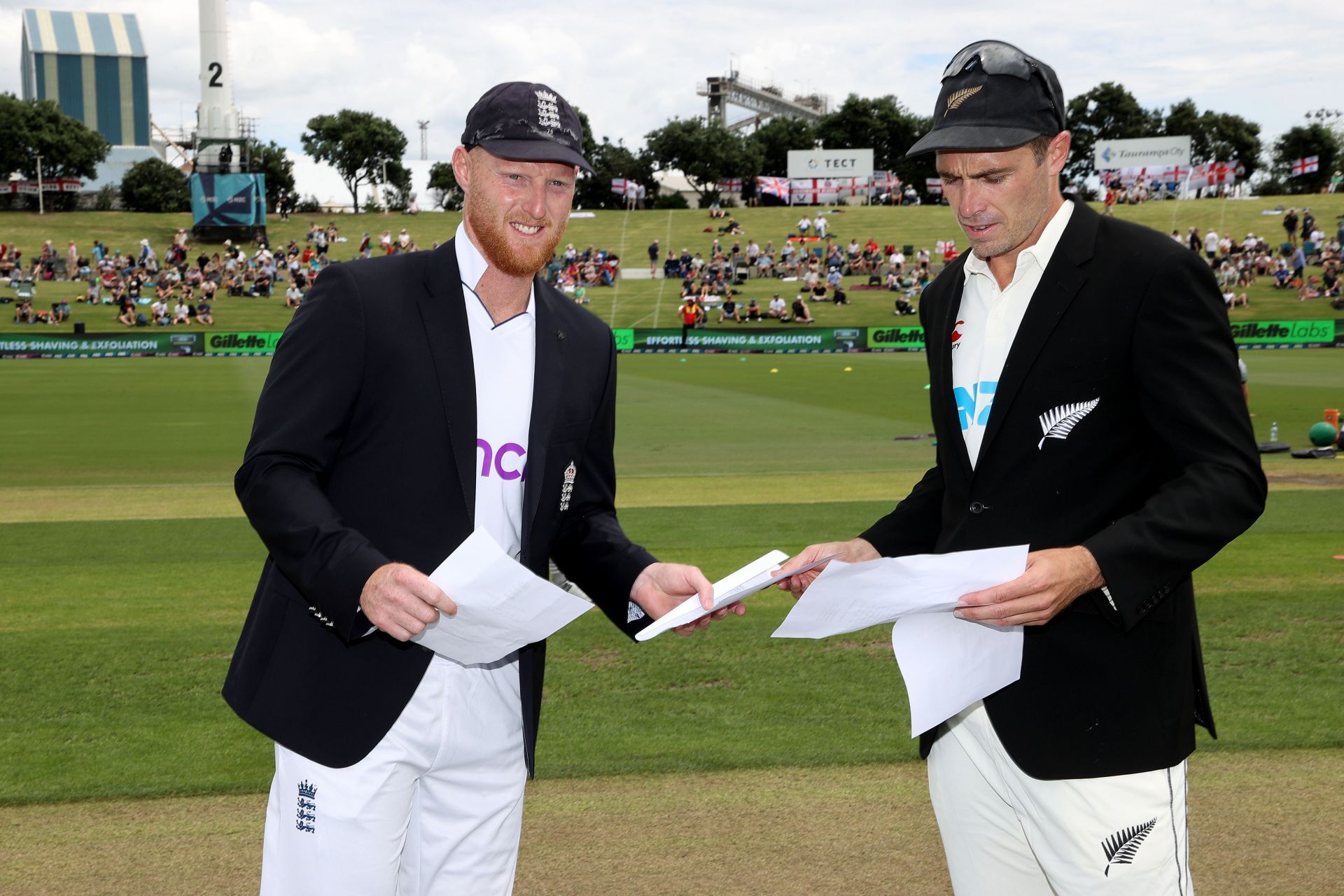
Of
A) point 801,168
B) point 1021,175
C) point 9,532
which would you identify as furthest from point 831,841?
point 801,168

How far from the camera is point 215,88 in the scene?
244ft

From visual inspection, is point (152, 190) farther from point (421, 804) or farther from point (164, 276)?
point (421, 804)

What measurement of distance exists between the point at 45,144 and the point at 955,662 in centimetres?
10695

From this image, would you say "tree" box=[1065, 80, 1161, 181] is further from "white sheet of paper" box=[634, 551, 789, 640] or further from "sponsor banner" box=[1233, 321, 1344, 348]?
"white sheet of paper" box=[634, 551, 789, 640]

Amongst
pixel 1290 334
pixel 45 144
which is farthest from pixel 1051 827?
pixel 45 144

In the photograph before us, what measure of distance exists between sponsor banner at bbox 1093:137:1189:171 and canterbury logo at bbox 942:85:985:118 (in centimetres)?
9318

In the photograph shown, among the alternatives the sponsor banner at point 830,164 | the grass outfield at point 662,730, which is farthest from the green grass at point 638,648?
the sponsor banner at point 830,164

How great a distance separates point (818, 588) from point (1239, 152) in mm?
132072

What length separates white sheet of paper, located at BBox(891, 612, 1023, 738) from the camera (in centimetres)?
306

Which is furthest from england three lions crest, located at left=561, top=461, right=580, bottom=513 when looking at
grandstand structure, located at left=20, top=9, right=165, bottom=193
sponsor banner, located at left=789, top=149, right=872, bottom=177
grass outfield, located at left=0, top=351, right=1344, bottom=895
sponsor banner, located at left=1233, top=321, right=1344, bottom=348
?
grandstand structure, located at left=20, top=9, right=165, bottom=193

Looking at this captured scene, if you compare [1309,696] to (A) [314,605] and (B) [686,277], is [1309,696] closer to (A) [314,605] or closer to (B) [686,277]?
(A) [314,605]

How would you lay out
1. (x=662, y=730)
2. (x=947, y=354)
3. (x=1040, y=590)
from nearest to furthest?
(x=1040, y=590), (x=947, y=354), (x=662, y=730)

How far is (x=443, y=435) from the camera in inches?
129

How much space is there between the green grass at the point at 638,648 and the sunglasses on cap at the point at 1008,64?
391 cm
